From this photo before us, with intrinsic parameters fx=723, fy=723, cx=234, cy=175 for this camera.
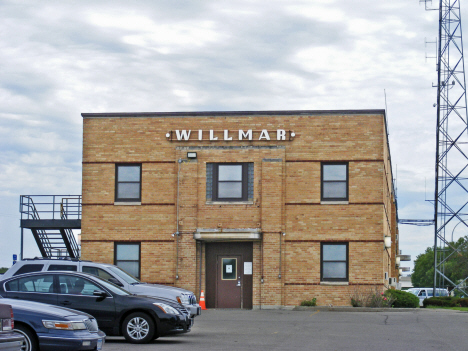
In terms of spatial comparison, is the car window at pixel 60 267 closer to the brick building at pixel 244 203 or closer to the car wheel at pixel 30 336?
the car wheel at pixel 30 336

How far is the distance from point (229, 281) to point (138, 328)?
13.5 meters

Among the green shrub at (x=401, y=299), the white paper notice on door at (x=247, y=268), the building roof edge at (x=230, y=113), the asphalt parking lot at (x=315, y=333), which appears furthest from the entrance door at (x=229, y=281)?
the green shrub at (x=401, y=299)

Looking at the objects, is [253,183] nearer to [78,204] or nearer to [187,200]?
[187,200]

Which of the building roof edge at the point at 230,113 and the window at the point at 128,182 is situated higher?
the building roof edge at the point at 230,113

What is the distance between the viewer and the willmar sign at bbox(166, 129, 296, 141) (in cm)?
2847

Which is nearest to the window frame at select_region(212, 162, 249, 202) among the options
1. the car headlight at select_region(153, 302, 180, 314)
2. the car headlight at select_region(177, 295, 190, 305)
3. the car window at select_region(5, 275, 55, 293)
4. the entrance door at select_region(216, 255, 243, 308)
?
the entrance door at select_region(216, 255, 243, 308)

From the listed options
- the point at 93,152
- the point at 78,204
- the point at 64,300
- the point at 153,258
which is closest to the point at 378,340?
the point at 64,300

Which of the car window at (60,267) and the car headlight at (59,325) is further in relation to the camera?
the car window at (60,267)

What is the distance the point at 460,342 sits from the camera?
15.9 metres

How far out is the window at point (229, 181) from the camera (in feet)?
93.8

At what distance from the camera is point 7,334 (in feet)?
29.3

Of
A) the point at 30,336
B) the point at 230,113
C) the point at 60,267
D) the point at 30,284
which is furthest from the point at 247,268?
the point at 30,336

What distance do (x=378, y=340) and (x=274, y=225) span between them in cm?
1222

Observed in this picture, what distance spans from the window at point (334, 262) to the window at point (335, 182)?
188 cm
